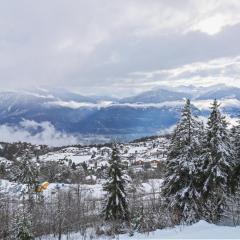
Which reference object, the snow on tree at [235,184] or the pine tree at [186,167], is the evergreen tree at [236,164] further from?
the pine tree at [186,167]

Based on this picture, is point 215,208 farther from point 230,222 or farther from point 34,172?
point 34,172

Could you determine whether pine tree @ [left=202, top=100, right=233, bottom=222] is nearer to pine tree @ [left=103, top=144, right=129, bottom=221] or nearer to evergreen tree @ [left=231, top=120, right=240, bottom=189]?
evergreen tree @ [left=231, top=120, right=240, bottom=189]

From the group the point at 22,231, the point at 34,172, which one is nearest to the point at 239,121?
the point at 22,231

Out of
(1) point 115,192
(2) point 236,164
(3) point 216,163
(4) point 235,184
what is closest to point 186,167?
(3) point 216,163

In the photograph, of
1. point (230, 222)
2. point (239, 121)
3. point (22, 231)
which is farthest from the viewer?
point (239, 121)

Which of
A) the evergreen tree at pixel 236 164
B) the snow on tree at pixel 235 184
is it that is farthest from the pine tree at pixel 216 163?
the evergreen tree at pixel 236 164

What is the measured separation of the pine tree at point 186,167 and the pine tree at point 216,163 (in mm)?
1002

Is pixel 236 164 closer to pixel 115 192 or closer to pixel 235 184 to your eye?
pixel 235 184

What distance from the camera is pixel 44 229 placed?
66.6 metres

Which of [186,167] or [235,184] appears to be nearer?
[186,167]

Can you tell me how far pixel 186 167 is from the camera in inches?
1747

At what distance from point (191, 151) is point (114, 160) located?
11.6 meters

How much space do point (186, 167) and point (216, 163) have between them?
9.93 ft

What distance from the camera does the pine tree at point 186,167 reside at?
4394cm
